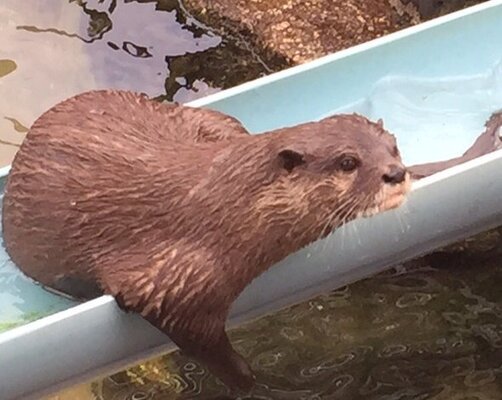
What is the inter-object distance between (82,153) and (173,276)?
0.23 m

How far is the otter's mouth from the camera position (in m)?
1.55

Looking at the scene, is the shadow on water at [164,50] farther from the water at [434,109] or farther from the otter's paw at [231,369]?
the otter's paw at [231,369]

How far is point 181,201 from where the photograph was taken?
1.62 m

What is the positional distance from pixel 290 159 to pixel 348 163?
0.07 m

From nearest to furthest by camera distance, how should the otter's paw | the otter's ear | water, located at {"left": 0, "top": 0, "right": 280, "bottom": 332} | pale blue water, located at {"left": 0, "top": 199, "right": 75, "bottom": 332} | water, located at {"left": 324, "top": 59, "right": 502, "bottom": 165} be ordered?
the otter's ear < the otter's paw < pale blue water, located at {"left": 0, "top": 199, "right": 75, "bottom": 332} < water, located at {"left": 324, "top": 59, "right": 502, "bottom": 165} < water, located at {"left": 0, "top": 0, "right": 280, "bottom": 332}

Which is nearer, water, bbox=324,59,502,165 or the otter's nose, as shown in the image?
the otter's nose

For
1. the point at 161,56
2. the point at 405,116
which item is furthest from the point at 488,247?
the point at 161,56

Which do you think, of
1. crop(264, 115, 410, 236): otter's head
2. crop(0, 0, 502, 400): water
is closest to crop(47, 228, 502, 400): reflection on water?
crop(0, 0, 502, 400): water

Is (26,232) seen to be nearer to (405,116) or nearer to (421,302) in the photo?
(405,116)

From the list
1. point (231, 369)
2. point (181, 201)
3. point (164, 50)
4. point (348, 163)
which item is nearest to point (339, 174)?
point (348, 163)

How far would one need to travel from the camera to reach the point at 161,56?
8.71 ft

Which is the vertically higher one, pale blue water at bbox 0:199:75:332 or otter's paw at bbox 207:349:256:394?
pale blue water at bbox 0:199:75:332

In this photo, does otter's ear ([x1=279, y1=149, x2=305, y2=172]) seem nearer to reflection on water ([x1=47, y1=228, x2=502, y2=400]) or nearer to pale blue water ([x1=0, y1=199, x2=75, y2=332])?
pale blue water ([x1=0, y1=199, x2=75, y2=332])

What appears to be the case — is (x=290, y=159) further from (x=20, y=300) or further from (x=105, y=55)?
(x=105, y=55)
